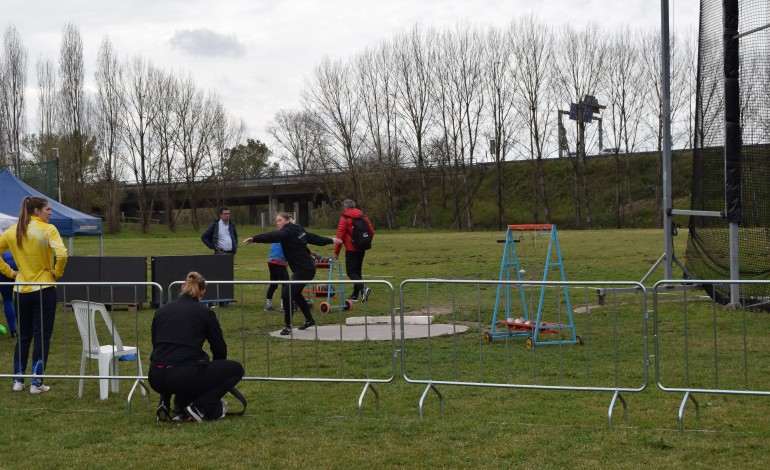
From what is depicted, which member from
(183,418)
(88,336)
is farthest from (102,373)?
(183,418)

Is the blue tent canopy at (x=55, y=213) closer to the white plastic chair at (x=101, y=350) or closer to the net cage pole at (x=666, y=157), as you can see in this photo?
the white plastic chair at (x=101, y=350)

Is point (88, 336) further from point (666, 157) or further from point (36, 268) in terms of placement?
point (666, 157)

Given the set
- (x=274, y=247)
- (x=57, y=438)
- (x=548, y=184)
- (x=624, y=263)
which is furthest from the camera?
(x=548, y=184)

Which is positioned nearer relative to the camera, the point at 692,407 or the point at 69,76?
the point at 692,407

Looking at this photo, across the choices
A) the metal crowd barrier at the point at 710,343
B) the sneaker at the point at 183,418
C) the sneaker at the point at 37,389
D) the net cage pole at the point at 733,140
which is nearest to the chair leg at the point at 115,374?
the sneaker at the point at 37,389

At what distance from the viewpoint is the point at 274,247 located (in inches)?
603

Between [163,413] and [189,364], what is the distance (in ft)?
1.80

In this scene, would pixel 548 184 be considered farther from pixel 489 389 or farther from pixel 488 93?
pixel 489 389

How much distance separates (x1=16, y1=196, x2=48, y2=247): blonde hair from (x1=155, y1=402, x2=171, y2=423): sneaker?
8.32ft

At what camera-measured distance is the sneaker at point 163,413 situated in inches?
297

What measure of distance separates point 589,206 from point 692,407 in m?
59.9

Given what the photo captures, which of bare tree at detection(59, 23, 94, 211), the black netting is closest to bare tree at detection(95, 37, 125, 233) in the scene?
bare tree at detection(59, 23, 94, 211)

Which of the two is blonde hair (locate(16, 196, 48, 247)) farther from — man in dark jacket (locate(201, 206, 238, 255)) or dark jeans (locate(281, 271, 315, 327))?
man in dark jacket (locate(201, 206, 238, 255))

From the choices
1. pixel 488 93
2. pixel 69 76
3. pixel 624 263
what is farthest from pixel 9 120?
pixel 624 263
